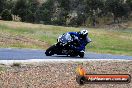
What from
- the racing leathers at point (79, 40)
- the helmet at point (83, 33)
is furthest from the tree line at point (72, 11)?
the helmet at point (83, 33)

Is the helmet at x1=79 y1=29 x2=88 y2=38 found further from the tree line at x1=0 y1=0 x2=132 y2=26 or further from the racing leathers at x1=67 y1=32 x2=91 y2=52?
the tree line at x1=0 y1=0 x2=132 y2=26

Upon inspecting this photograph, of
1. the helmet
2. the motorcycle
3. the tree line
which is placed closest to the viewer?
the motorcycle

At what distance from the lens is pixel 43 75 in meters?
14.3

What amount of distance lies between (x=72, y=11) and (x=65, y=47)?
99925mm

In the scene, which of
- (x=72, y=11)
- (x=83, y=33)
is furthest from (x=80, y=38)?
(x=72, y=11)

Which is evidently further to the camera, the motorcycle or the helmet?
the helmet

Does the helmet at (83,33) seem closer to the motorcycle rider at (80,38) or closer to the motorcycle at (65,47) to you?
the motorcycle rider at (80,38)

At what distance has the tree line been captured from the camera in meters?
100

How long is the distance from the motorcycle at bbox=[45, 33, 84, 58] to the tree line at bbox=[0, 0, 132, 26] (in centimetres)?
7548

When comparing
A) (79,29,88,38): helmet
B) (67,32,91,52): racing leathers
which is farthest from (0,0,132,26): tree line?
(79,29,88,38): helmet

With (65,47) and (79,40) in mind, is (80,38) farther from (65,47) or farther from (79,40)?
(65,47)

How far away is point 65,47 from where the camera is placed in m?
23.9

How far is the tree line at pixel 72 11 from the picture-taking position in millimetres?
100406

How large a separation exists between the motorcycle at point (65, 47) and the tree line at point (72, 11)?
2972 inches
